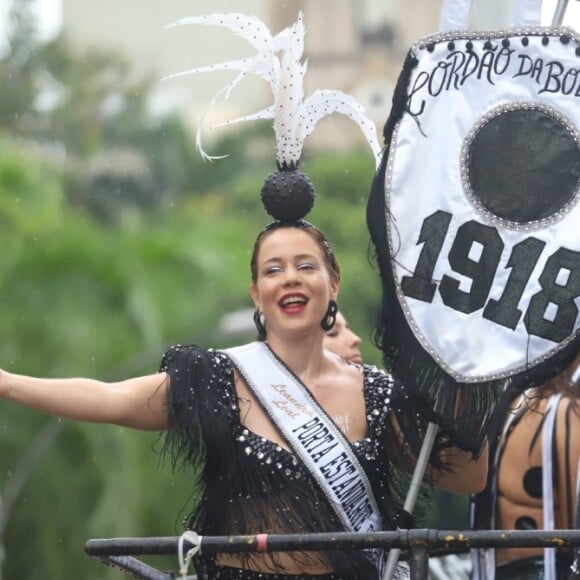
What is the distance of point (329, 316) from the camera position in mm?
4691

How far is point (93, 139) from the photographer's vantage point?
37688 millimetres

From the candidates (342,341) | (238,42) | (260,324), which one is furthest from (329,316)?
(238,42)

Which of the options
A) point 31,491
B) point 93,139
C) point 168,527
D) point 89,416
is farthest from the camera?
point 93,139

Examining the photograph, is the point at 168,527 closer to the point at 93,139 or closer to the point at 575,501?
the point at 575,501

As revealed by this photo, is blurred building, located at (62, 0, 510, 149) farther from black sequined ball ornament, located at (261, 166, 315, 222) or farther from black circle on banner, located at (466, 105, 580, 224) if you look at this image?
black circle on banner, located at (466, 105, 580, 224)

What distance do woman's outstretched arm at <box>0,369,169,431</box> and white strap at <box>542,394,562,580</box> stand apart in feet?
4.66

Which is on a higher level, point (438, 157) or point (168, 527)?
point (438, 157)

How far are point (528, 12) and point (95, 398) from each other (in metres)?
1.51

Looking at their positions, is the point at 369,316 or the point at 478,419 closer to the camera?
the point at 478,419

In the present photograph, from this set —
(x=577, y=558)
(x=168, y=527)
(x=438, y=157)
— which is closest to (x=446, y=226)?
(x=438, y=157)

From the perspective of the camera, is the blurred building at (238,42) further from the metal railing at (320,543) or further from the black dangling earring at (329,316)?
the metal railing at (320,543)

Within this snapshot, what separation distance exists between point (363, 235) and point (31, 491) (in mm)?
6814

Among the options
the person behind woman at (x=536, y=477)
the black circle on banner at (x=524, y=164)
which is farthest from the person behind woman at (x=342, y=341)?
the black circle on banner at (x=524, y=164)

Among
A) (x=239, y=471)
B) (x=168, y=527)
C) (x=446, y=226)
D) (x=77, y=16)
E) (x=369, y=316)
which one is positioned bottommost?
(x=168, y=527)
